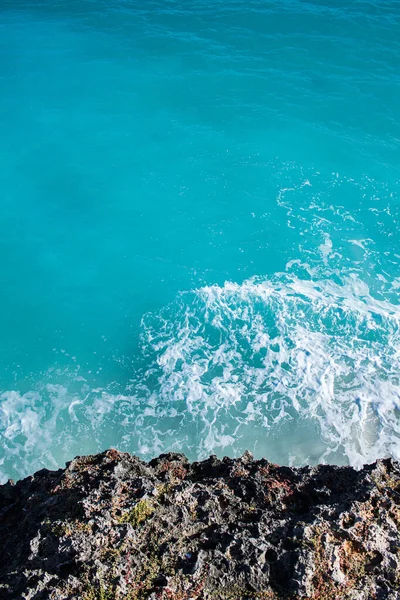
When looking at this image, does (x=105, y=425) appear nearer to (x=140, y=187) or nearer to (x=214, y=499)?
(x=214, y=499)

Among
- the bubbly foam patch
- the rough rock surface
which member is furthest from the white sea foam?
the rough rock surface

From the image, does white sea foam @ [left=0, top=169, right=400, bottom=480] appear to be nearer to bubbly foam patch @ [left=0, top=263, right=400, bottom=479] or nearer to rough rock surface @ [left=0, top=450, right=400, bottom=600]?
bubbly foam patch @ [left=0, top=263, right=400, bottom=479]

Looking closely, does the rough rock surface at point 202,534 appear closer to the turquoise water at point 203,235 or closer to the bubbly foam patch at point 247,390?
the bubbly foam patch at point 247,390

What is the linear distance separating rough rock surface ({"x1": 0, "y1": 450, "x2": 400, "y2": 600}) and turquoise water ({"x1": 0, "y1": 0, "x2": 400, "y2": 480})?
603 cm

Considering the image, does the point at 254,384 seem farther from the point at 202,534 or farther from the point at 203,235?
the point at 202,534

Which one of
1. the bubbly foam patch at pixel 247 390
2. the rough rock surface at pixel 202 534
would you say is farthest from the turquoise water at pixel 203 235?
the rough rock surface at pixel 202 534

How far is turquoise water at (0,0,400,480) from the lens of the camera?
16.4 m

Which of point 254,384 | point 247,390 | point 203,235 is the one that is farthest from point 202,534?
point 203,235

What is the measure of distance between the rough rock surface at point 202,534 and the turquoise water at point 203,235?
19.8 feet

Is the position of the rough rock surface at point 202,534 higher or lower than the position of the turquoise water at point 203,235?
lower

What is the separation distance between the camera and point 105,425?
1622 cm

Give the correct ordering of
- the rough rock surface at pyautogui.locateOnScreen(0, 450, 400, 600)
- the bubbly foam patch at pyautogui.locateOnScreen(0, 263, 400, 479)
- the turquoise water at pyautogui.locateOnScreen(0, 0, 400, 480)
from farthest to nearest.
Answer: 1. the turquoise water at pyautogui.locateOnScreen(0, 0, 400, 480)
2. the bubbly foam patch at pyautogui.locateOnScreen(0, 263, 400, 479)
3. the rough rock surface at pyautogui.locateOnScreen(0, 450, 400, 600)

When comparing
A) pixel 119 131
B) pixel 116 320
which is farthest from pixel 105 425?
pixel 119 131

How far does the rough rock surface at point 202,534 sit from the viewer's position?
739cm
